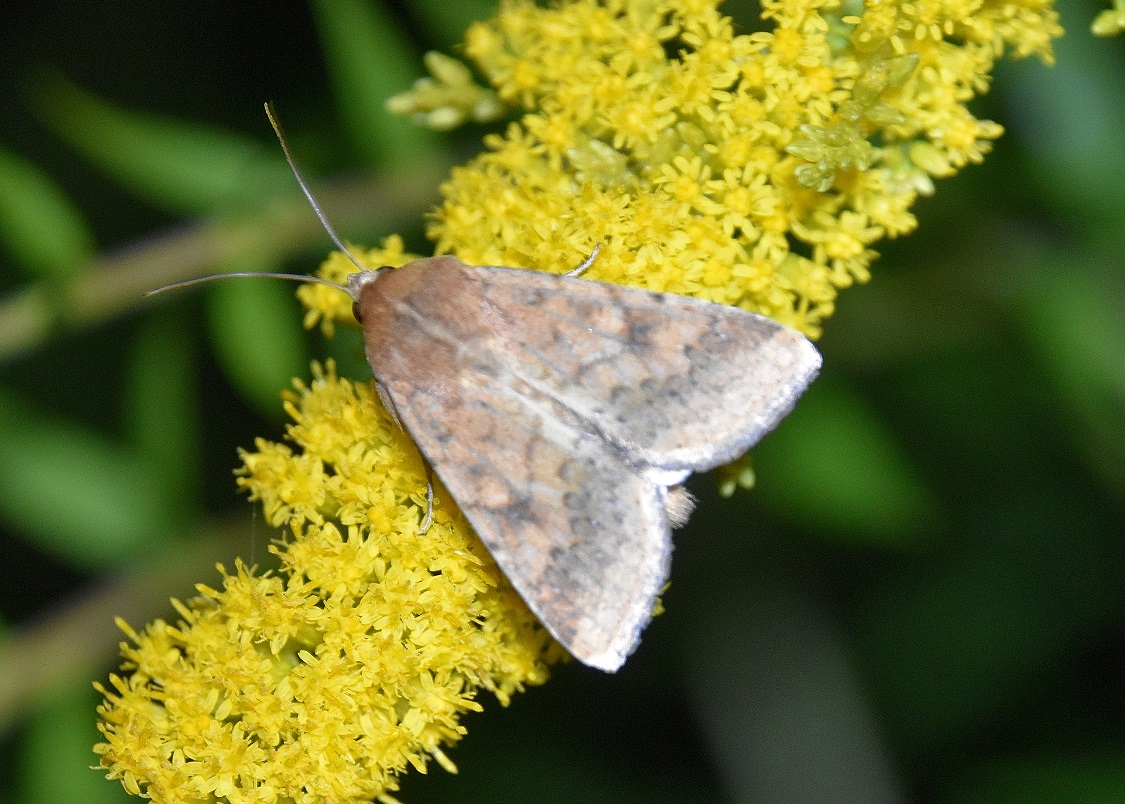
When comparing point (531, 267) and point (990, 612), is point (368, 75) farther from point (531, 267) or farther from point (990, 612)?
point (990, 612)

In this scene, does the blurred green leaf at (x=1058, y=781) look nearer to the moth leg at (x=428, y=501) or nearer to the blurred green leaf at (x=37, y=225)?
the moth leg at (x=428, y=501)

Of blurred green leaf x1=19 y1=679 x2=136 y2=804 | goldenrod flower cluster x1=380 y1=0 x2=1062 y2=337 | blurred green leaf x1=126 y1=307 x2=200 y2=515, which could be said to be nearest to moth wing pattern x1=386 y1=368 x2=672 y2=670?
goldenrod flower cluster x1=380 y1=0 x2=1062 y2=337

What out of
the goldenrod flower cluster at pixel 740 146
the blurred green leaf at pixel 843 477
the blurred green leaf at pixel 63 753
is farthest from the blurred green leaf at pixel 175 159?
the blurred green leaf at pixel 843 477

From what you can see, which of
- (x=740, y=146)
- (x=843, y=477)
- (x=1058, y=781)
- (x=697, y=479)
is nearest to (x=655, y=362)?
(x=740, y=146)

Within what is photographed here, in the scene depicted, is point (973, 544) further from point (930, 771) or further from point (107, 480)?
point (107, 480)

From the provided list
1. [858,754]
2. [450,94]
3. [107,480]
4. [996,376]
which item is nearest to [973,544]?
[996,376]
